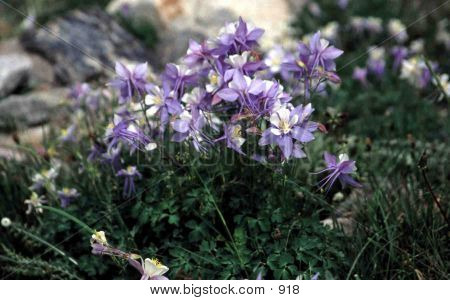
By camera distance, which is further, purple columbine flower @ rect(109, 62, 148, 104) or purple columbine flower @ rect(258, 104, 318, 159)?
purple columbine flower @ rect(109, 62, 148, 104)

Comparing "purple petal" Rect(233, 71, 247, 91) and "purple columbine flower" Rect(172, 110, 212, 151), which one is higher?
"purple petal" Rect(233, 71, 247, 91)

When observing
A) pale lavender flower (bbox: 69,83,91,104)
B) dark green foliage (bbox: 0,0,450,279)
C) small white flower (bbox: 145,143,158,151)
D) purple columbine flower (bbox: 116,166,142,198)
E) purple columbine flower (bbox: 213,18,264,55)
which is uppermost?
purple columbine flower (bbox: 213,18,264,55)

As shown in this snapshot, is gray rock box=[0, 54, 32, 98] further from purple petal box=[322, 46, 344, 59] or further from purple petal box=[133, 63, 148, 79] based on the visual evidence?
purple petal box=[322, 46, 344, 59]

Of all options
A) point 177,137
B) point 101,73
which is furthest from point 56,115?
point 177,137

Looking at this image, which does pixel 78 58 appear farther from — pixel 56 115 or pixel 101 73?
pixel 56 115

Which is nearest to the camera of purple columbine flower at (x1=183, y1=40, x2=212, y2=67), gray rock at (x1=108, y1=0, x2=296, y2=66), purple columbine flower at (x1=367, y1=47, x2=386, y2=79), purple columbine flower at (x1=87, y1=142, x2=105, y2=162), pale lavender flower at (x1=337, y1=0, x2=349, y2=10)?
purple columbine flower at (x1=183, y1=40, x2=212, y2=67)

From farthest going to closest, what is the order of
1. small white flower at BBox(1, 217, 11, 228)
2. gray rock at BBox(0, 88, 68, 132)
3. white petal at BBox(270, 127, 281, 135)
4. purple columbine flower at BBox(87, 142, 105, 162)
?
gray rock at BBox(0, 88, 68, 132)
purple columbine flower at BBox(87, 142, 105, 162)
small white flower at BBox(1, 217, 11, 228)
white petal at BBox(270, 127, 281, 135)

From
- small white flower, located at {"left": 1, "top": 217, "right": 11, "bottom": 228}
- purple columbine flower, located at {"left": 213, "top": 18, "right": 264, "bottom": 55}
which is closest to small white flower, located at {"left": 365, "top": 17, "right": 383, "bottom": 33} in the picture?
purple columbine flower, located at {"left": 213, "top": 18, "right": 264, "bottom": 55}

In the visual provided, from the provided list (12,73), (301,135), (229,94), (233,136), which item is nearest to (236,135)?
(233,136)
